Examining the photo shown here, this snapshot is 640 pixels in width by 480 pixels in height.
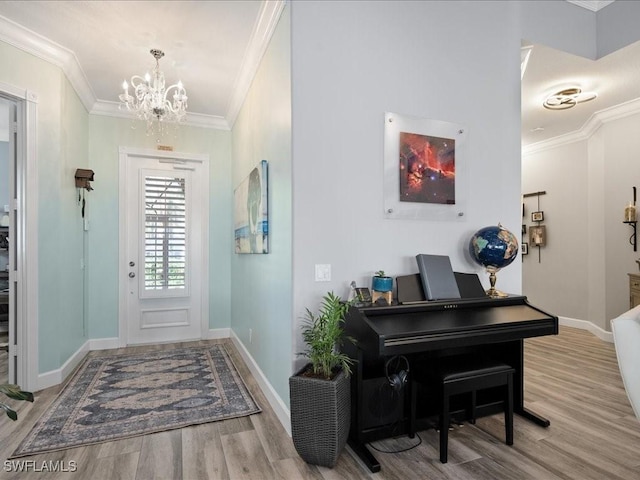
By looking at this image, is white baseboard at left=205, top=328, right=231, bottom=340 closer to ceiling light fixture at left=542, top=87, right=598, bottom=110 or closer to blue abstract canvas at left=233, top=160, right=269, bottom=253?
blue abstract canvas at left=233, top=160, right=269, bottom=253

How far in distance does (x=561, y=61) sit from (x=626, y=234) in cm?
246

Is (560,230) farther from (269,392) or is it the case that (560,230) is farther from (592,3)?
(269,392)

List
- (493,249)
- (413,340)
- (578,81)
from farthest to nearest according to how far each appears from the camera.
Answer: (578,81) < (493,249) < (413,340)

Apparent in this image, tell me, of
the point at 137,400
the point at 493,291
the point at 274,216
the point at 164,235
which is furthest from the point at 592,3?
the point at 137,400

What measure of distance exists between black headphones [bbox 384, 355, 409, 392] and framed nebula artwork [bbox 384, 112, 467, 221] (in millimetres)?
937

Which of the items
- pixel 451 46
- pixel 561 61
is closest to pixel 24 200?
pixel 451 46

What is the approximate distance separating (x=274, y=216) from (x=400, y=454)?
1.72m

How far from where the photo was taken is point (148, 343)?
183 inches

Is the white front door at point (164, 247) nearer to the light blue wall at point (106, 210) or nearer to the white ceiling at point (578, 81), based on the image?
the light blue wall at point (106, 210)

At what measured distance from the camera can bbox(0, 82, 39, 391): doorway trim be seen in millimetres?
3072

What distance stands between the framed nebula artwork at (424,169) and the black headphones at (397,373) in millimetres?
937

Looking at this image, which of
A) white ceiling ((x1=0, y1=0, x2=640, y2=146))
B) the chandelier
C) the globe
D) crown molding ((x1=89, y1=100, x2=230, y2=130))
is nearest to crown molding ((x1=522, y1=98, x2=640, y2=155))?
white ceiling ((x1=0, y1=0, x2=640, y2=146))

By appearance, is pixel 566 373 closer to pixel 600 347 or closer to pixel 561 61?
pixel 600 347

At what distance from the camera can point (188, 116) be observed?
479 cm
